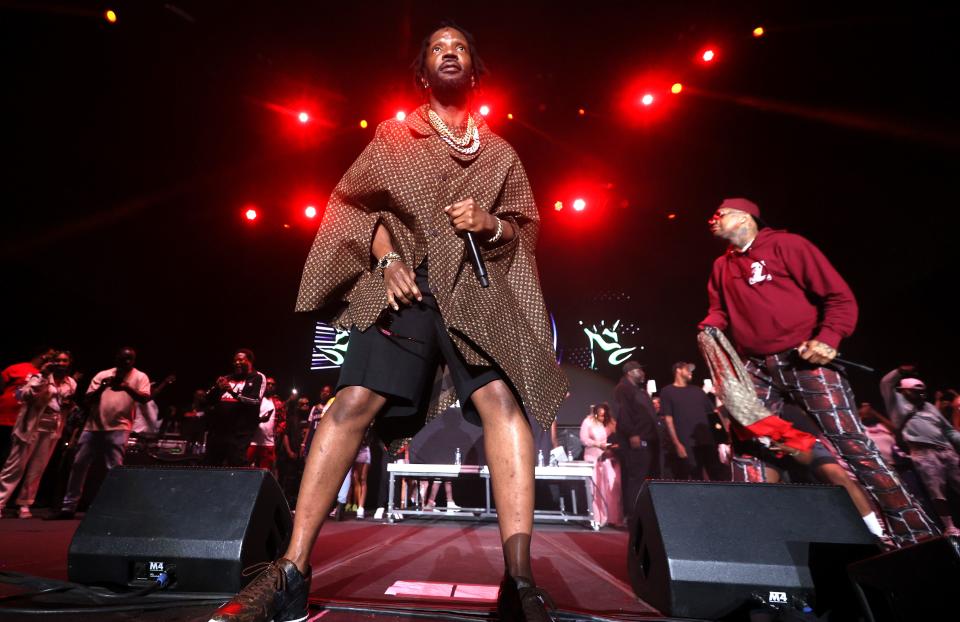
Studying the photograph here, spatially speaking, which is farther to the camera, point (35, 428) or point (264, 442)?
point (264, 442)

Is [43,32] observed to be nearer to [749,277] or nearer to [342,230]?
[342,230]

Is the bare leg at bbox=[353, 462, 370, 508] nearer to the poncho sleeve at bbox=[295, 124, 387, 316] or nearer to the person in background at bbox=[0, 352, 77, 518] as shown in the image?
the person in background at bbox=[0, 352, 77, 518]

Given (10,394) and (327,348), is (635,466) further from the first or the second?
(327,348)

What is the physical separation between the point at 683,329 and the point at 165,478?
13.0 metres

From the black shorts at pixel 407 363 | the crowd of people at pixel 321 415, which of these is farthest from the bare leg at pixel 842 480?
the crowd of people at pixel 321 415

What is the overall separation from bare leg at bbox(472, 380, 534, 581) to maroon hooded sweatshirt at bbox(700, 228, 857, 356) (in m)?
1.96

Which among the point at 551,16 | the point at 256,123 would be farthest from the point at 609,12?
the point at 256,123

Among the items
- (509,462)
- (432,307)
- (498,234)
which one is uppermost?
(498,234)

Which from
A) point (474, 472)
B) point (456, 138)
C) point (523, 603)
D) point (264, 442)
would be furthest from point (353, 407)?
point (264, 442)

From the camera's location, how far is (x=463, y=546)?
12.3ft

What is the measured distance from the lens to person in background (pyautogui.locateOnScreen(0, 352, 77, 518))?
5832 mm

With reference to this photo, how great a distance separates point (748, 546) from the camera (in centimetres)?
149

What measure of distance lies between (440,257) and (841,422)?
225cm

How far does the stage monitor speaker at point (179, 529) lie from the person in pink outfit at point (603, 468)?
659 centimetres
